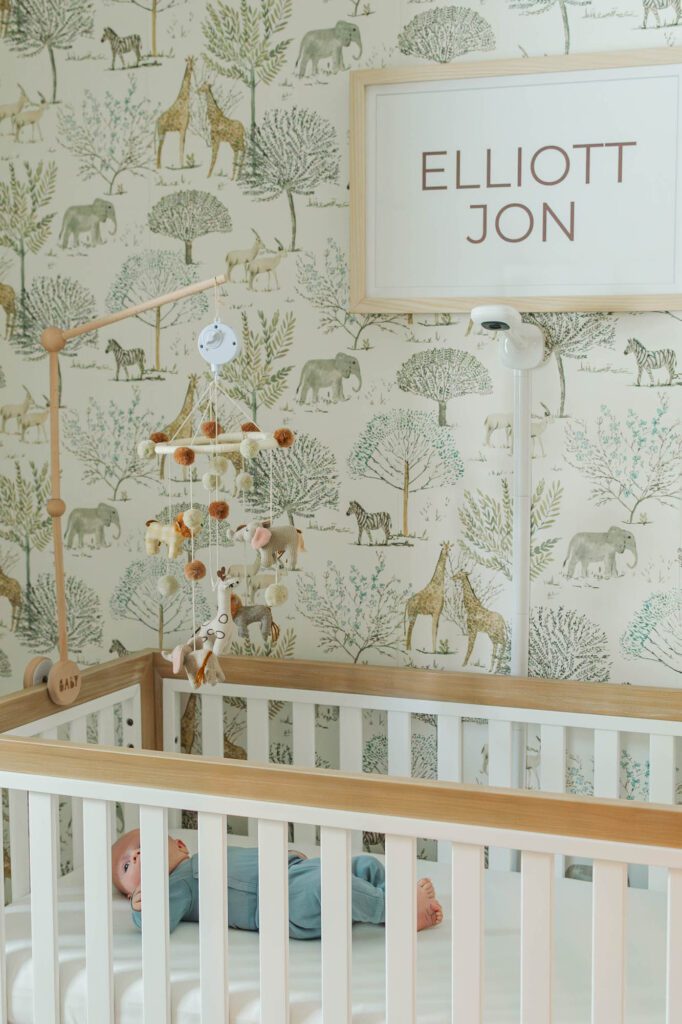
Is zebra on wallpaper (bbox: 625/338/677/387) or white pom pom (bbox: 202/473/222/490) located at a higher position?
zebra on wallpaper (bbox: 625/338/677/387)

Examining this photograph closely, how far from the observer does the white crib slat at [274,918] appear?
1.36 m

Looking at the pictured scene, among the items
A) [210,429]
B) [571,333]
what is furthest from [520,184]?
[210,429]

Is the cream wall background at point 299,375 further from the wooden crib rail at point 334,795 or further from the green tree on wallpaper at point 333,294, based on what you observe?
the wooden crib rail at point 334,795

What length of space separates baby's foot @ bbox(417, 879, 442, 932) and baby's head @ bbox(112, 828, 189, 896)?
1.28 feet

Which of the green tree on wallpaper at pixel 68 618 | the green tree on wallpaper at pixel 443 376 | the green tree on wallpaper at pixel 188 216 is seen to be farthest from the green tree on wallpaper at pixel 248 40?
the green tree on wallpaper at pixel 68 618

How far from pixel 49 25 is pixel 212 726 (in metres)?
1.36

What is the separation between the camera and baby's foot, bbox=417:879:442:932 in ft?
5.30

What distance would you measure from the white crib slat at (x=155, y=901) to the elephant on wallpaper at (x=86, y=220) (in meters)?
1.17

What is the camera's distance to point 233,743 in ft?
7.05

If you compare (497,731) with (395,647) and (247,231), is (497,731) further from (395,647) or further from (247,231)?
(247,231)

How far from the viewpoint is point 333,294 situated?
2.00 meters

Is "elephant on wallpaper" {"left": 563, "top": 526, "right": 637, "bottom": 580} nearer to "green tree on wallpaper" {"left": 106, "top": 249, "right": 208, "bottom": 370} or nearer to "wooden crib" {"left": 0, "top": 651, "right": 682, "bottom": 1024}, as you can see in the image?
"wooden crib" {"left": 0, "top": 651, "right": 682, "bottom": 1024}

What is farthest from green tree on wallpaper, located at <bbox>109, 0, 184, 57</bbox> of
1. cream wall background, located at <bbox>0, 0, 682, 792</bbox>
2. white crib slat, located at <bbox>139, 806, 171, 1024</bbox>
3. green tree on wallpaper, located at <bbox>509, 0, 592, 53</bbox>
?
white crib slat, located at <bbox>139, 806, 171, 1024</bbox>

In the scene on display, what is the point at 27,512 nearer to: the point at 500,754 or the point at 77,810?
the point at 77,810
